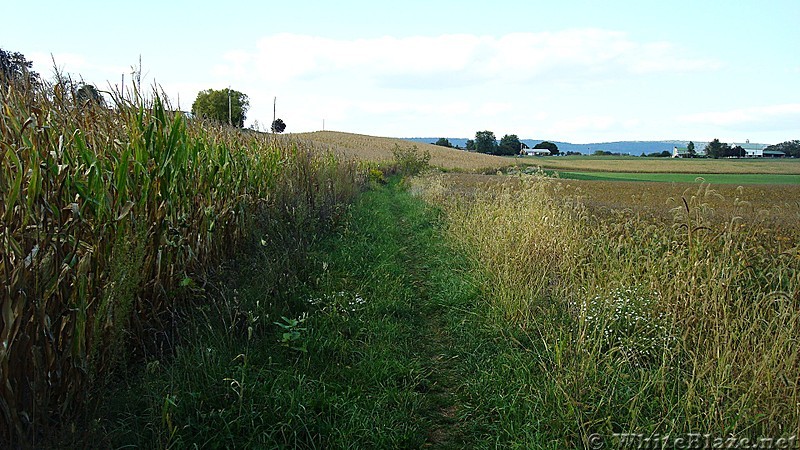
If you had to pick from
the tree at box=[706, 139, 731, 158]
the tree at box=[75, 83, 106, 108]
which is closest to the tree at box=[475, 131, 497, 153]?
the tree at box=[706, 139, 731, 158]

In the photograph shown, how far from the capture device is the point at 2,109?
3256 millimetres

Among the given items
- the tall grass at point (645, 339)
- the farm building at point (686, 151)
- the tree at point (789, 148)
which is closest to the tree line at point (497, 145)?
the farm building at point (686, 151)

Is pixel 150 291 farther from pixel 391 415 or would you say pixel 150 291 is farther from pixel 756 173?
pixel 756 173

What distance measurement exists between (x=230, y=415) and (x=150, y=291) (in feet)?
4.13

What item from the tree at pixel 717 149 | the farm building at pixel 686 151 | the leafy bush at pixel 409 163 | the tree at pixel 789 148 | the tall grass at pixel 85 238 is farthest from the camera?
the farm building at pixel 686 151

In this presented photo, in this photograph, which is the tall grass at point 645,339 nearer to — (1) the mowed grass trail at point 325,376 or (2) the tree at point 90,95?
(1) the mowed grass trail at point 325,376

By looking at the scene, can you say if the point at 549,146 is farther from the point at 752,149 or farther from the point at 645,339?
the point at 645,339

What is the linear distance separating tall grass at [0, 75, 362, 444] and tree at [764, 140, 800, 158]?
3916 cm

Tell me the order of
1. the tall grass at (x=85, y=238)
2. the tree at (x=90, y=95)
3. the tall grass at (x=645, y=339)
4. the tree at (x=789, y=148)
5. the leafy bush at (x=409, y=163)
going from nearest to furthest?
the tall grass at (x=85, y=238)
the tall grass at (x=645, y=339)
the tree at (x=90, y=95)
the tree at (x=789, y=148)
the leafy bush at (x=409, y=163)

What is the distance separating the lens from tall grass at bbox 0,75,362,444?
2.52 metres

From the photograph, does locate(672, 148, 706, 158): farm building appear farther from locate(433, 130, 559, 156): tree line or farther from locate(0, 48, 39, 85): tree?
locate(0, 48, 39, 85): tree

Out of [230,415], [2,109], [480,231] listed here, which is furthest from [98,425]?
[480,231]

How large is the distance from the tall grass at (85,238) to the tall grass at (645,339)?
2.47 m

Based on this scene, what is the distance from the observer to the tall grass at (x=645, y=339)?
3.16 metres
